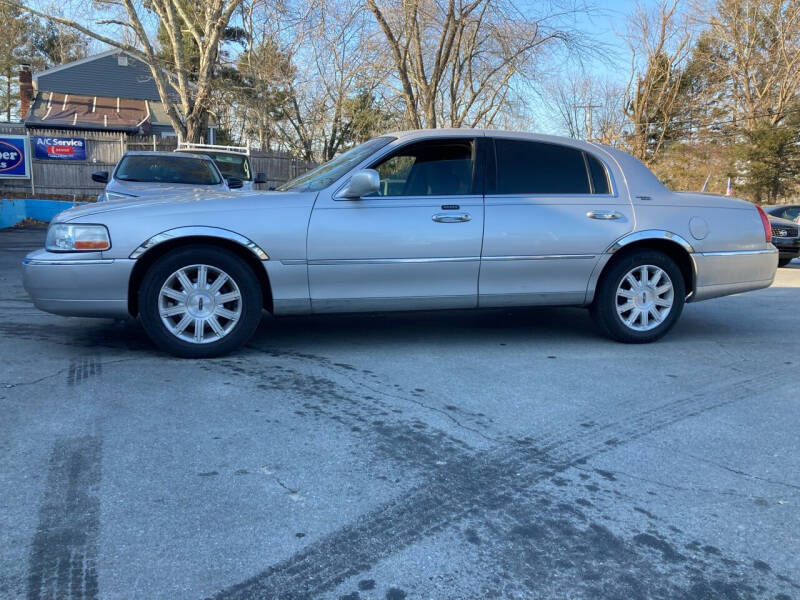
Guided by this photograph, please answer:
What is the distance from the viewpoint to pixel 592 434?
3.49m

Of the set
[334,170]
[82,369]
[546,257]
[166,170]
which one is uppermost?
[166,170]

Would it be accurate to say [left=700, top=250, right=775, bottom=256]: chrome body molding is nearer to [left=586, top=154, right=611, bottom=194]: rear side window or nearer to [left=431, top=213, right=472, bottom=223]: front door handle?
[left=586, top=154, right=611, bottom=194]: rear side window

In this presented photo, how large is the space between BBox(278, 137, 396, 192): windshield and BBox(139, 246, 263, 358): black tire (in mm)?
842

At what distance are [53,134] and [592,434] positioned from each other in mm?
23682

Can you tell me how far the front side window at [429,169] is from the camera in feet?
16.6

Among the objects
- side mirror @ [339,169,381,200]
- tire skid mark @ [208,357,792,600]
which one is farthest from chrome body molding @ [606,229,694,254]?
side mirror @ [339,169,381,200]

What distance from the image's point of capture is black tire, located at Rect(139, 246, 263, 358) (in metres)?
4.59

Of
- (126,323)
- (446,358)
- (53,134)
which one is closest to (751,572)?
(446,358)

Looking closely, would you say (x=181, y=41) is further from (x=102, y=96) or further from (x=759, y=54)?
(x=759, y=54)

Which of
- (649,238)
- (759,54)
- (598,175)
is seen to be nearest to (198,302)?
(598,175)

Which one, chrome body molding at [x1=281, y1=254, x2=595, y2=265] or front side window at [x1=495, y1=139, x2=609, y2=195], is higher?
front side window at [x1=495, y1=139, x2=609, y2=195]

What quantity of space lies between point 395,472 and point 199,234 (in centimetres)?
242

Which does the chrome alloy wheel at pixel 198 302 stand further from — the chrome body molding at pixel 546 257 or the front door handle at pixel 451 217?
the chrome body molding at pixel 546 257

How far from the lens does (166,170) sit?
32.0 feet
